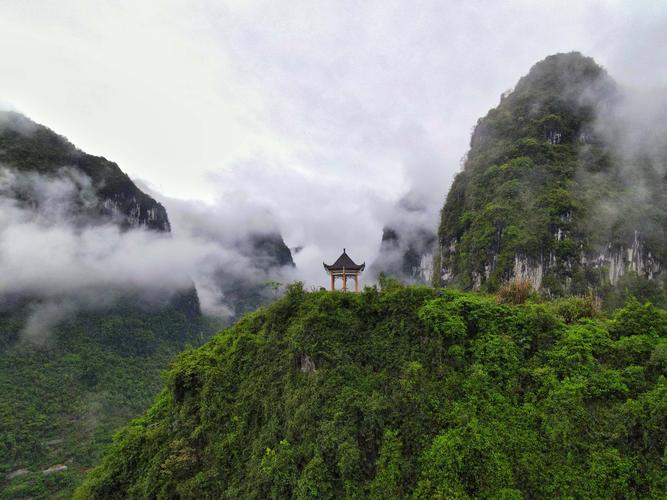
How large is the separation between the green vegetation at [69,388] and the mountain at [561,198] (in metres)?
52.2

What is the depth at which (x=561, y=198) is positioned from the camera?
36812mm

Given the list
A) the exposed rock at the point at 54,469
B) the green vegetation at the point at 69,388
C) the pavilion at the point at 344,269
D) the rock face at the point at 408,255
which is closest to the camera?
the pavilion at the point at 344,269

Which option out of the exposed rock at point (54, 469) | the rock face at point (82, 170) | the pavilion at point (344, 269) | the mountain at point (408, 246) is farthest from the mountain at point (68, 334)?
the mountain at point (408, 246)

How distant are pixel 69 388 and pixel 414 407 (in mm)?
64841

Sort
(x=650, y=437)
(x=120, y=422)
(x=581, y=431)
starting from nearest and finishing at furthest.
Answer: (x=650, y=437)
(x=581, y=431)
(x=120, y=422)

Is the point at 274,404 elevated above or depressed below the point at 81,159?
below

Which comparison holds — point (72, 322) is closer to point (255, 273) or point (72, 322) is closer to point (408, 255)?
point (408, 255)

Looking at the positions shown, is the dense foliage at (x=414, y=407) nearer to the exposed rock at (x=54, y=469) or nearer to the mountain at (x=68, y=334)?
the exposed rock at (x=54, y=469)

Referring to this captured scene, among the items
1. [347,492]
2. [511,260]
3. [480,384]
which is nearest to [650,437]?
[480,384]

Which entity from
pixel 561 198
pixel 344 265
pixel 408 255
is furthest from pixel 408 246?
pixel 344 265

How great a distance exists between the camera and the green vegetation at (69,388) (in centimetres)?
4191

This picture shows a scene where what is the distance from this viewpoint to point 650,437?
9.92m

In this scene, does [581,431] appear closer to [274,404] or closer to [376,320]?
[376,320]

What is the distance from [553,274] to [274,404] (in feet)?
108
